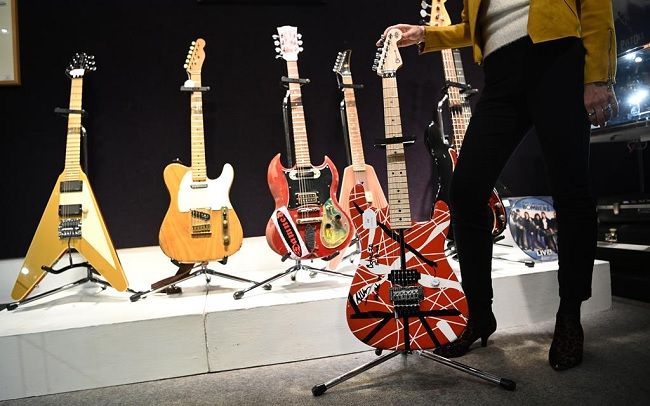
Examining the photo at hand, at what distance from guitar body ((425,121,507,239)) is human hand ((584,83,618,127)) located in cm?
87

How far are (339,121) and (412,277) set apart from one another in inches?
64.5

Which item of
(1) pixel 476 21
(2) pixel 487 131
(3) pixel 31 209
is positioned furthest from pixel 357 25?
(3) pixel 31 209

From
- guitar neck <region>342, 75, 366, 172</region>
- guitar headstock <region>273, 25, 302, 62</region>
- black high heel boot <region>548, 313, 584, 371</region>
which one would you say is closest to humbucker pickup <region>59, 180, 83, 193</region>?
guitar headstock <region>273, 25, 302, 62</region>

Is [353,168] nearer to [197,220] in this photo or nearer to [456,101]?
[456,101]

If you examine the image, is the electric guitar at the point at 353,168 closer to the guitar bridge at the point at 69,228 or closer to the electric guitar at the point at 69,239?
the electric guitar at the point at 69,239

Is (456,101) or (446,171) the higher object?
(456,101)

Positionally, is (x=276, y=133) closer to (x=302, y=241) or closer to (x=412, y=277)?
(x=302, y=241)

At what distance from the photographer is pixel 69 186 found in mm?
2156

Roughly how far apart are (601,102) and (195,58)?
187cm

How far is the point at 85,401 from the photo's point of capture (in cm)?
156

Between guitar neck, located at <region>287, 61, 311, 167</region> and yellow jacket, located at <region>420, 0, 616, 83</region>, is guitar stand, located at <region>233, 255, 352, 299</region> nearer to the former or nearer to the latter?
guitar neck, located at <region>287, 61, 311, 167</region>

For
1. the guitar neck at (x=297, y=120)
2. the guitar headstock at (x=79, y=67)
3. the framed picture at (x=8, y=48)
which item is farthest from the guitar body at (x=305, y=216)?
the framed picture at (x=8, y=48)

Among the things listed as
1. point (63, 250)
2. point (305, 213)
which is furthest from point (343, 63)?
point (63, 250)

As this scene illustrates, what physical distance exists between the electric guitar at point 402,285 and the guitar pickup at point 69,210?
1329 mm
